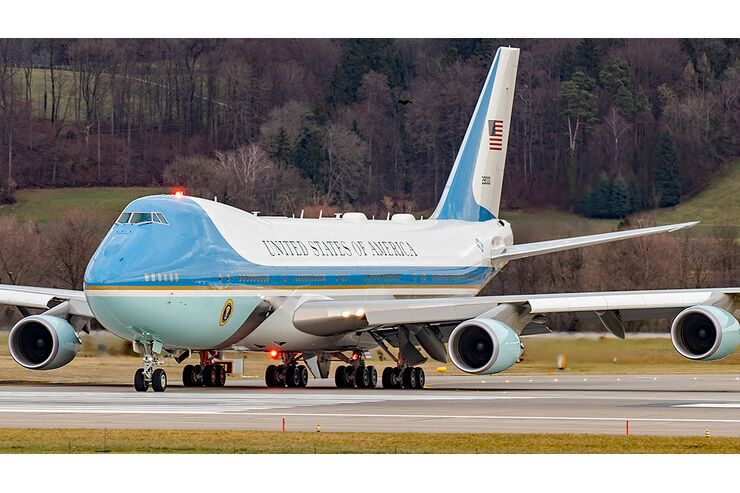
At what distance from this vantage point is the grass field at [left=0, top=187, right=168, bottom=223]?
7756 cm

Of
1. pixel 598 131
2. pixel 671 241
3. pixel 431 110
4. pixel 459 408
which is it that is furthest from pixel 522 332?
pixel 431 110

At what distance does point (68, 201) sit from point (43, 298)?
134 feet

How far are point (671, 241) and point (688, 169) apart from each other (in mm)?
10596

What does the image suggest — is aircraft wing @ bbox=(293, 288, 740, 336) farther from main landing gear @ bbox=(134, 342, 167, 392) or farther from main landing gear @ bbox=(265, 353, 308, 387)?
main landing gear @ bbox=(134, 342, 167, 392)

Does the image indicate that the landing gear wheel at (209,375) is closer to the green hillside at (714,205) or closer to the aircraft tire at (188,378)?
the aircraft tire at (188,378)

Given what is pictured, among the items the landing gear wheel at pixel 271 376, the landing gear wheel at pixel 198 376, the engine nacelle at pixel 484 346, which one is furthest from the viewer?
the landing gear wheel at pixel 271 376

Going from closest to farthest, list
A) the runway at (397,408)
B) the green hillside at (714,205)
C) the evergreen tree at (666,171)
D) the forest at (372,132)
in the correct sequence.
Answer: the runway at (397,408)
the evergreen tree at (666,171)
the forest at (372,132)
the green hillside at (714,205)

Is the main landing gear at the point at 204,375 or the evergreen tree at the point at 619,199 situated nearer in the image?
the main landing gear at the point at 204,375

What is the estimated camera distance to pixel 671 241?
2549 inches

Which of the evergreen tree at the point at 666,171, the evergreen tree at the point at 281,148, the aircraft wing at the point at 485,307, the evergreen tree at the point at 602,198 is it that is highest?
the evergreen tree at the point at 281,148

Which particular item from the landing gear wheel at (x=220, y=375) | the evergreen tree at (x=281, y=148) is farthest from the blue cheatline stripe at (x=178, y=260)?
the evergreen tree at (x=281, y=148)

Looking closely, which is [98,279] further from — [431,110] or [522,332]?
[431,110]

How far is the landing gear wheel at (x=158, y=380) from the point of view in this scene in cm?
3634
